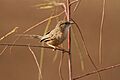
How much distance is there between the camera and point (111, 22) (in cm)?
276

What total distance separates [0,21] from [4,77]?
1.01 ft

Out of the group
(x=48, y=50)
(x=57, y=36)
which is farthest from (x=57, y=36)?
(x=48, y=50)

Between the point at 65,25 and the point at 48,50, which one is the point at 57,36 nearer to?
the point at 65,25

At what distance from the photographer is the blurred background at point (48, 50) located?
8.09 ft

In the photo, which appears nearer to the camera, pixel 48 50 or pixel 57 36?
pixel 57 36

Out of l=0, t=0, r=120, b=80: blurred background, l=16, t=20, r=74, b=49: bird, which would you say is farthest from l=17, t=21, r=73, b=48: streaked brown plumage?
l=0, t=0, r=120, b=80: blurred background

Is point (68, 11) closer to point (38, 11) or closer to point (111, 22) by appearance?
point (38, 11)

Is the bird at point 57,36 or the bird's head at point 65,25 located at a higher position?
the bird's head at point 65,25

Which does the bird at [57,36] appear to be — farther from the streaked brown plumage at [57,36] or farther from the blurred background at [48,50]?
the blurred background at [48,50]

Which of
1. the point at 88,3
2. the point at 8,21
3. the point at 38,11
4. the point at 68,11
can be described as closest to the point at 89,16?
the point at 88,3

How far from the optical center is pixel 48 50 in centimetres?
244

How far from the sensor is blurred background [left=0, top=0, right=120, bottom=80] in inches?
97.0

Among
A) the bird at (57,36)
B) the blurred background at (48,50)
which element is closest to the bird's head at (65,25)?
the bird at (57,36)

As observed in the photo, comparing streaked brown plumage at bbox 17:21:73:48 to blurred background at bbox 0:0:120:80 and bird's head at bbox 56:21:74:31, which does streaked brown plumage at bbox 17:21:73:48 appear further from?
blurred background at bbox 0:0:120:80
